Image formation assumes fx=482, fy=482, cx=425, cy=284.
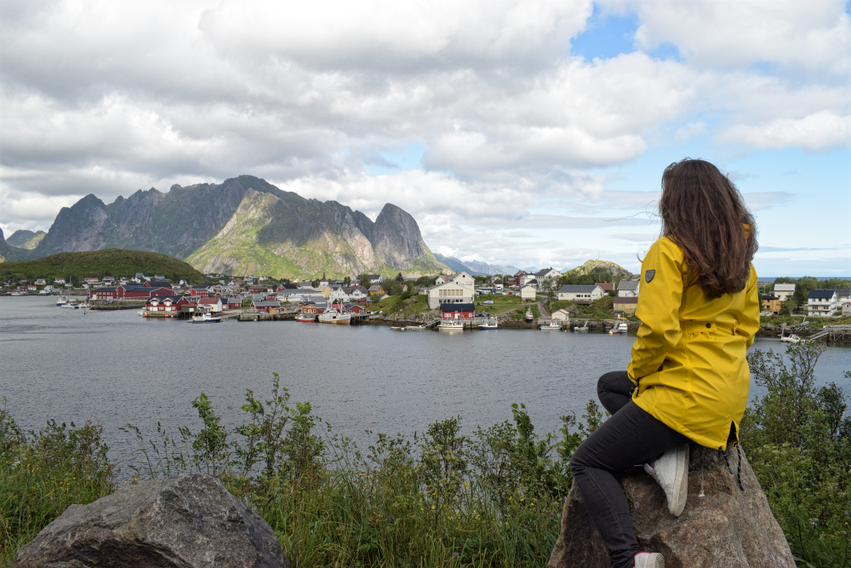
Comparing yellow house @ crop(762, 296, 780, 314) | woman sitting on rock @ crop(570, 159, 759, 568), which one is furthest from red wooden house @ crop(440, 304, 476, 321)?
woman sitting on rock @ crop(570, 159, 759, 568)

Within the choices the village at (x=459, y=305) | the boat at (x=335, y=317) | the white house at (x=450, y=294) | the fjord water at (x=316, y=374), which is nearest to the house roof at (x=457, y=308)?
the village at (x=459, y=305)

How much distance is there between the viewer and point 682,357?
2.60 meters

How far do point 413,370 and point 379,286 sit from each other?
95923mm

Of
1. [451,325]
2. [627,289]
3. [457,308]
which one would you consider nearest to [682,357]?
[451,325]

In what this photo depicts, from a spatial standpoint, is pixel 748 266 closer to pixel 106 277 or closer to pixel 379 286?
pixel 379 286

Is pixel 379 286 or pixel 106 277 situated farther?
pixel 106 277

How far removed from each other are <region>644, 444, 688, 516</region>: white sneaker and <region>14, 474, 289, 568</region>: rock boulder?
242 centimetres

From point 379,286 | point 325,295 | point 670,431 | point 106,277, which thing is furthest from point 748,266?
point 106,277

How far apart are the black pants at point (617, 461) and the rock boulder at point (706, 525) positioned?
0.63 feet

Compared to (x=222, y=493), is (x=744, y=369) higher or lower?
higher

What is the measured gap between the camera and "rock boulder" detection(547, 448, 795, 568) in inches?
105

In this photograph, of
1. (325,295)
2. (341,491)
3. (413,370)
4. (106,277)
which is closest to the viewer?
(341,491)

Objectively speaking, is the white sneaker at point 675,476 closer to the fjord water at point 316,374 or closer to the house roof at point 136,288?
the fjord water at point 316,374

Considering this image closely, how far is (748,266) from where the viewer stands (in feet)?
8.98
